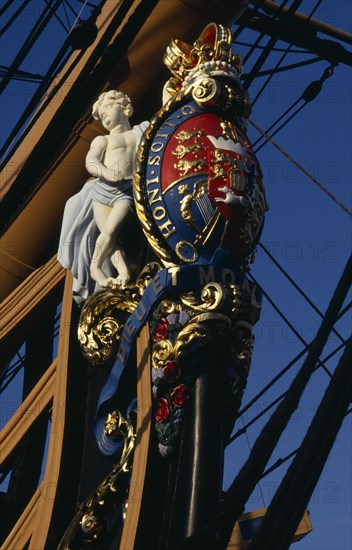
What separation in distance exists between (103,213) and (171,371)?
1.22 meters

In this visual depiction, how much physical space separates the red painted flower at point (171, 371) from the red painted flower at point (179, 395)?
0.05m

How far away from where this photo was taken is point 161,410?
5895 mm

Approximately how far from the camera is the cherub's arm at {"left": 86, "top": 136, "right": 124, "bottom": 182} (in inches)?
262

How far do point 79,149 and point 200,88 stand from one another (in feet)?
4.72

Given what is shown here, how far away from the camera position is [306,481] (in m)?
3.62

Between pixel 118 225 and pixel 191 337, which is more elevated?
pixel 118 225

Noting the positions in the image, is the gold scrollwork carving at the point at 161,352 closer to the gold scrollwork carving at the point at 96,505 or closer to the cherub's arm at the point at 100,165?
the gold scrollwork carving at the point at 96,505

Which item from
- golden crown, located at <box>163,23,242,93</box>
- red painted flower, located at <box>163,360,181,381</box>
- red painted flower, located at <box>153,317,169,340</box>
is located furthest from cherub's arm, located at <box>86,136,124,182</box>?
red painted flower, located at <box>163,360,181,381</box>

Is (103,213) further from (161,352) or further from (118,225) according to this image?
(161,352)

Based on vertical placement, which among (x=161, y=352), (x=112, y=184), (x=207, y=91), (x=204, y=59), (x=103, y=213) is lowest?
(x=161, y=352)

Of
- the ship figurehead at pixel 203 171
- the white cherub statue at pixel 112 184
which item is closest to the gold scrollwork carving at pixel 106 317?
the white cherub statue at pixel 112 184

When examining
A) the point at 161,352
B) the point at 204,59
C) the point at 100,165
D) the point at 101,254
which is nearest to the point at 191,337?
the point at 161,352

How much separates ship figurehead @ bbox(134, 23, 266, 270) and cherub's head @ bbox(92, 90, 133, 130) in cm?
34

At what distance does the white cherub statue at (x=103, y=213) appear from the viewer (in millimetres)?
6590
